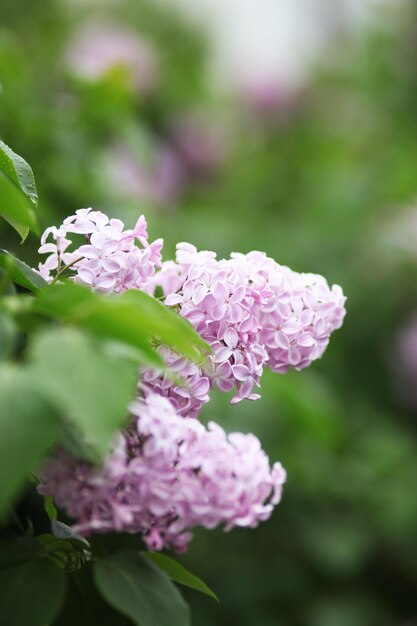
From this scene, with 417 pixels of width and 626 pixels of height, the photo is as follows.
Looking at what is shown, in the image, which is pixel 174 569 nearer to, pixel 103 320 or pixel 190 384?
pixel 190 384

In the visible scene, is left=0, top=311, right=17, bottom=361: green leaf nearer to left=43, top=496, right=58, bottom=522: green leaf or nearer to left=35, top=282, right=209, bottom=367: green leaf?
left=35, top=282, right=209, bottom=367: green leaf

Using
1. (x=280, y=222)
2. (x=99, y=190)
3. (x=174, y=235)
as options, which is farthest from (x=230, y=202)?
(x=99, y=190)

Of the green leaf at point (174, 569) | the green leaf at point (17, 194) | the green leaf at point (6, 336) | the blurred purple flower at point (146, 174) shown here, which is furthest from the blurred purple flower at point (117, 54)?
the green leaf at point (6, 336)

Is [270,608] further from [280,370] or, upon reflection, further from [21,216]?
[21,216]

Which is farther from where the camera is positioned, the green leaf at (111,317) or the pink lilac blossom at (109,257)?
the pink lilac blossom at (109,257)

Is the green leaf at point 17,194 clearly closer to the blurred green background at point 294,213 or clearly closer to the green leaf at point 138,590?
the green leaf at point 138,590

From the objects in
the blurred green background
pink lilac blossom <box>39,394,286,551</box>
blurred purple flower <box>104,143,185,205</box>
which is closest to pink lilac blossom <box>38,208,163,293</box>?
pink lilac blossom <box>39,394,286,551</box>

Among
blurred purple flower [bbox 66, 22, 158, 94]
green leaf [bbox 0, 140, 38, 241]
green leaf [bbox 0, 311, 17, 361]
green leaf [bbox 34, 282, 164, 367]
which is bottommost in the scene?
green leaf [bbox 0, 311, 17, 361]
